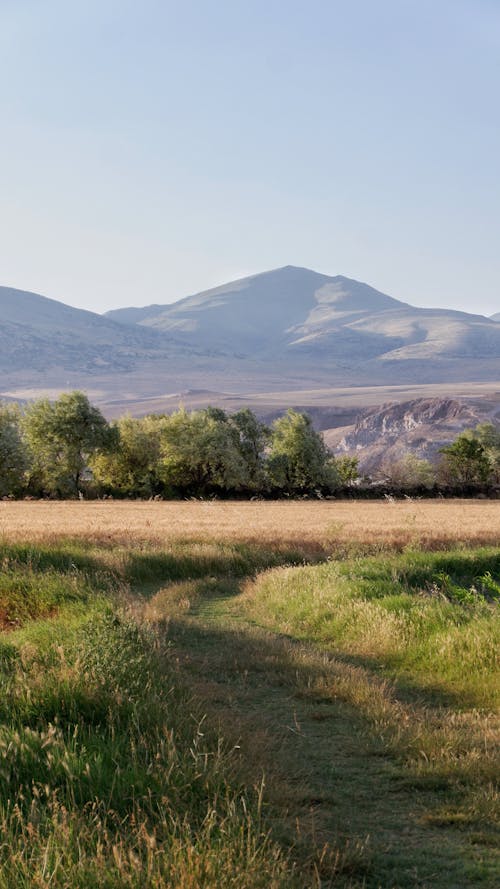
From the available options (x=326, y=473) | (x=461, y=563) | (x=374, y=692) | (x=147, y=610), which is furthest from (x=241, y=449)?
(x=374, y=692)

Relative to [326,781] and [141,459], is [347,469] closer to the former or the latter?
[141,459]

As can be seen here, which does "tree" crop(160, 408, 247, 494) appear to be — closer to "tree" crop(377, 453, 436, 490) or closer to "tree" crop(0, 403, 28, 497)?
"tree" crop(0, 403, 28, 497)

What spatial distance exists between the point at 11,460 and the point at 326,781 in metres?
60.1

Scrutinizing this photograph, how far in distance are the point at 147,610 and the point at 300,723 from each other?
19.0 feet

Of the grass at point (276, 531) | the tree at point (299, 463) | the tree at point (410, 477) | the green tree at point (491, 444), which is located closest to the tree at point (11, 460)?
the tree at point (299, 463)

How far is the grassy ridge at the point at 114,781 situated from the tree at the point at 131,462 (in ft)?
191

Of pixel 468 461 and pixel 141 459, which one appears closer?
pixel 141 459

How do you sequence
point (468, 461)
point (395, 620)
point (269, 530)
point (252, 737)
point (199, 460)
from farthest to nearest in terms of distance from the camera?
point (468, 461) < point (199, 460) < point (269, 530) < point (395, 620) < point (252, 737)

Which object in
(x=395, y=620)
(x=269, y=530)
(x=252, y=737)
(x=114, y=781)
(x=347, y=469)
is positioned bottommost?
(x=347, y=469)

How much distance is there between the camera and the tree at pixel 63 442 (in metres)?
66.1

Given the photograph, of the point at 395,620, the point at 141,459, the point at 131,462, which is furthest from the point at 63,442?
the point at 395,620

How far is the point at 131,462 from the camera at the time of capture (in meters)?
69.2

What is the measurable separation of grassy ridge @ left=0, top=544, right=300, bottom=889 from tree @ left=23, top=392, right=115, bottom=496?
57340mm

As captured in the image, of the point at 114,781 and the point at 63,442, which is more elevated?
the point at 114,781
